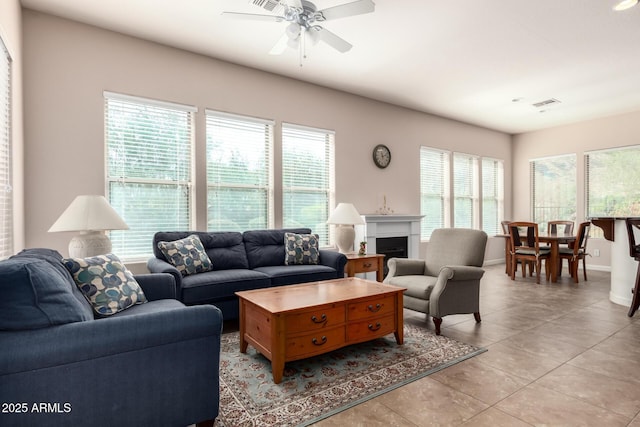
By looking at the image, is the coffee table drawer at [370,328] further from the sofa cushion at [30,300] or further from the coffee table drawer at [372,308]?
the sofa cushion at [30,300]

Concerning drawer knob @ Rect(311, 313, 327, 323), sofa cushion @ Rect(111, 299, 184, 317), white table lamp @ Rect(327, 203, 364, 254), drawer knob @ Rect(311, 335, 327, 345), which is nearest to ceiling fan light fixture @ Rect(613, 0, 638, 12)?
white table lamp @ Rect(327, 203, 364, 254)

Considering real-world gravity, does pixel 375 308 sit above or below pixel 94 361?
below

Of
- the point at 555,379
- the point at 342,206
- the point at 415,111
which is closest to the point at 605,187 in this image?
the point at 415,111

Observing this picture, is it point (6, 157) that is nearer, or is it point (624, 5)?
point (6, 157)

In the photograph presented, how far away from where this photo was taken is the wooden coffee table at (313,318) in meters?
2.36

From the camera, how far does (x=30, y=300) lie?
1.45m

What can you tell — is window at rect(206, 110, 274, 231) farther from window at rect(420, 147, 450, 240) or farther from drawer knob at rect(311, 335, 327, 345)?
window at rect(420, 147, 450, 240)

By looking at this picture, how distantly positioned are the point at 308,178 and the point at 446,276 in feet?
8.65

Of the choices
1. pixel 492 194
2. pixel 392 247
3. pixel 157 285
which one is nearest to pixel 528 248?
pixel 392 247

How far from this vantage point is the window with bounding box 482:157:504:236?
786cm

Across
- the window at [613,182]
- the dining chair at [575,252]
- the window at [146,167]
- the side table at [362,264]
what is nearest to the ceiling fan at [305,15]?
the window at [146,167]

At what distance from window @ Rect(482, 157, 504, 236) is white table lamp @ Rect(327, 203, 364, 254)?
168 inches

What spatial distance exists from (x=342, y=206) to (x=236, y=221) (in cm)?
143

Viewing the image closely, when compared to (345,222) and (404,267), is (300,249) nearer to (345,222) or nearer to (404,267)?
(345,222)
